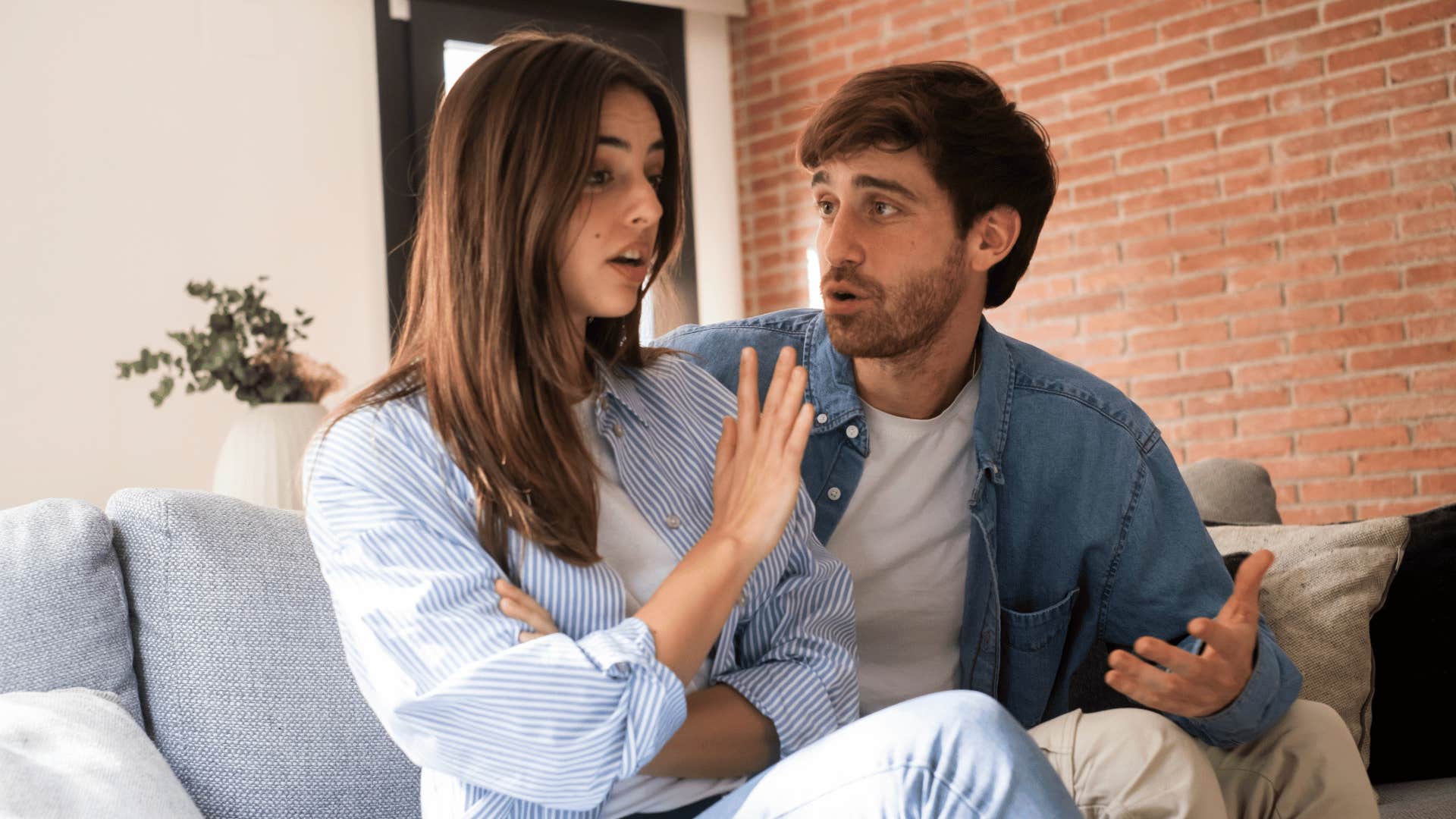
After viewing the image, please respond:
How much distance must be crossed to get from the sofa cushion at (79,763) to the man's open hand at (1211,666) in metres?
1.03

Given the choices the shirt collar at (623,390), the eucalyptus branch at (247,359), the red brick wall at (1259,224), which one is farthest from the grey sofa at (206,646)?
the red brick wall at (1259,224)

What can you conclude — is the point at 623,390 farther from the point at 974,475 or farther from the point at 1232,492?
the point at 1232,492

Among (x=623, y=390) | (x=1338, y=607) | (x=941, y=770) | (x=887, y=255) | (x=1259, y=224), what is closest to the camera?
(x=941, y=770)

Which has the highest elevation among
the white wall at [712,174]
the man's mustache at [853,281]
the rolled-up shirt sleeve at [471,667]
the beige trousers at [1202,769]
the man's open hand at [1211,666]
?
the white wall at [712,174]

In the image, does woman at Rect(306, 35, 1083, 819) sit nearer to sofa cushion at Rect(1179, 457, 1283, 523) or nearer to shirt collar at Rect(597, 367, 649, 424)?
shirt collar at Rect(597, 367, 649, 424)

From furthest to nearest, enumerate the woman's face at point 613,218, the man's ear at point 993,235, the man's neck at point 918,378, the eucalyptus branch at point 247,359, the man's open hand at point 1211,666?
the eucalyptus branch at point 247,359
the man's ear at point 993,235
the man's neck at point 918,378
the man's open hand at point 1211,666
the woman's face at point 613,218

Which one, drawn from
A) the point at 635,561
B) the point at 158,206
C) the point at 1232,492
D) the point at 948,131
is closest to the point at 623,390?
the point at 635,561

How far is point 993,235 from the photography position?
77.9 inches

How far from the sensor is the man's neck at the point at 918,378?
72.8 inches

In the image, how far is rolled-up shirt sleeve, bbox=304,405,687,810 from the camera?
1.14 m

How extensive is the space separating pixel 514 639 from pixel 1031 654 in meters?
0.84

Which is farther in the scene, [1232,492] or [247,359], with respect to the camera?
[247,359]

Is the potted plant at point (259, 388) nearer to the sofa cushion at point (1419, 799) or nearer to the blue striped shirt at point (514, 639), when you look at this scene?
the blue striped shirt at point (514, 639)

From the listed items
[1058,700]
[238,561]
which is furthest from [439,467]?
[1058,700]
